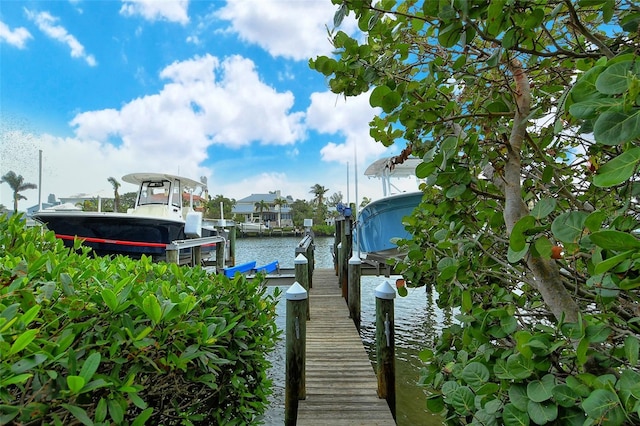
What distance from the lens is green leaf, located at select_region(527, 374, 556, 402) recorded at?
2.92ft

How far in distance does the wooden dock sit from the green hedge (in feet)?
4.59

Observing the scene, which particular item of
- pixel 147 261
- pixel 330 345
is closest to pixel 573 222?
pixel 147 261

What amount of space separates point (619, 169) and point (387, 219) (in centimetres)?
873

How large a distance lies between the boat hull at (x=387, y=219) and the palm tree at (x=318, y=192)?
55.9m

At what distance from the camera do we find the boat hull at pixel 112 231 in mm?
10117

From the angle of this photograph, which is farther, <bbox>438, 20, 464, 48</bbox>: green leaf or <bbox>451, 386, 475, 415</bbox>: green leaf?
<bbox>451, 386, 475, 415</bbox>: green leaf

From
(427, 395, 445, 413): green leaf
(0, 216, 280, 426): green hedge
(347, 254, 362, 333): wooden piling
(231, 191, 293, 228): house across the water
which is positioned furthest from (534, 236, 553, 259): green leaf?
(231, 191, 293, 228): house across the water

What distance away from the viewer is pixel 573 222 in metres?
0.91

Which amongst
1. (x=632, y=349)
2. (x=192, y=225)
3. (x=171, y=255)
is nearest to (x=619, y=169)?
(x=632, y=349)

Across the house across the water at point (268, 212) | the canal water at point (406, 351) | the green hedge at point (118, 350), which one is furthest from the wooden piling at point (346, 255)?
the house across the water at point (268, 212)

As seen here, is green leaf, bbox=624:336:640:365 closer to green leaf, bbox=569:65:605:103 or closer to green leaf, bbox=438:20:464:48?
green leaf, bbox=569:65:605:103

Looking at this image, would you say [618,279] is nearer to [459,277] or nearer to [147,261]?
[459,277]

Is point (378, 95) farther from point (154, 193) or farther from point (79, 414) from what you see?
point (154, 193)

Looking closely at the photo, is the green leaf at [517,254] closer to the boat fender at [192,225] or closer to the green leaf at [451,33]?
the green leaf at [451,33]
